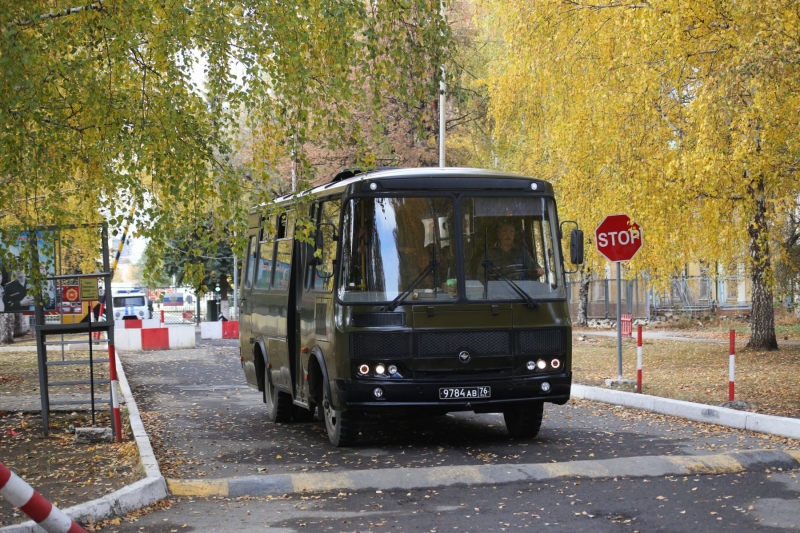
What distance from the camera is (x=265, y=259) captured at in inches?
614

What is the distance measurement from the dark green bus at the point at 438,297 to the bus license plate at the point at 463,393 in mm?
12

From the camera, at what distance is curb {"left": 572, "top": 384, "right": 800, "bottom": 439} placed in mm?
12328

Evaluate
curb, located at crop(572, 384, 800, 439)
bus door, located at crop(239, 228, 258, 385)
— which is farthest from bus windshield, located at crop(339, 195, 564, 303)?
bus door, located at crop(239, 228, 258, 385)

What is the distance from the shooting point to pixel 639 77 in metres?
17.1

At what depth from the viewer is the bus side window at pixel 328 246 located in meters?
12.0

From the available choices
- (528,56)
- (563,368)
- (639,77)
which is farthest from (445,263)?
(528,56)

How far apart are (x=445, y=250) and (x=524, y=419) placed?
217 cm

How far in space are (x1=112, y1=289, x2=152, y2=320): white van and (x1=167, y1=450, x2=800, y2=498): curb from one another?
1945 inches

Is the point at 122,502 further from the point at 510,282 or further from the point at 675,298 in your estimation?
the point at 675,298

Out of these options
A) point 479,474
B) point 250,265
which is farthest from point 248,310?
point 479,474

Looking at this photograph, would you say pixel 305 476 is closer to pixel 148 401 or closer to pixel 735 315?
pixel 148 401

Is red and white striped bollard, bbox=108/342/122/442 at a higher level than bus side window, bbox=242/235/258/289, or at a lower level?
lower

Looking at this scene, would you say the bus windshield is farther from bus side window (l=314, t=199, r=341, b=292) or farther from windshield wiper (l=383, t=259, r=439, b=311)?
bus side window (l=314, t=199, r=341, b=292)

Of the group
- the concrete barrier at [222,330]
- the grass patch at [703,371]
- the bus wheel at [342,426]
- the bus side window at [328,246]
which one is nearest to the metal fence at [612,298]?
the concrete barrier at [222,330]
